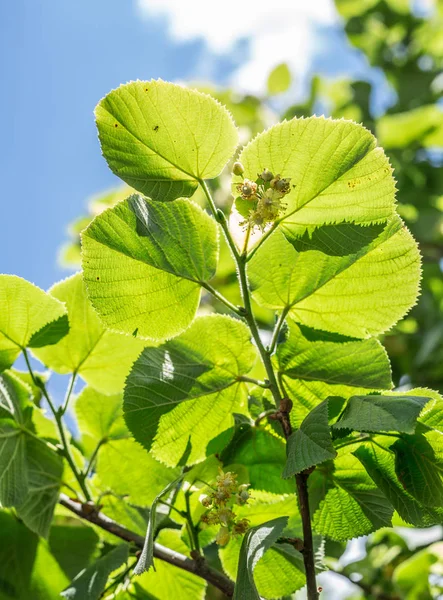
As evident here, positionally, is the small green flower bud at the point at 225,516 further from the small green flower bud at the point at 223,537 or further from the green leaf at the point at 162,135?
the green leaf at the point at 162,135

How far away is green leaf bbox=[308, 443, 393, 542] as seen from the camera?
0.72 m

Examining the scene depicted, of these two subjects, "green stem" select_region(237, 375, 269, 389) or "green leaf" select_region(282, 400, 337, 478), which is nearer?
"green leaf" select_region(282, 400, 337, 478)

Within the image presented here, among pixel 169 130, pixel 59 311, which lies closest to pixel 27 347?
pixel 59 311

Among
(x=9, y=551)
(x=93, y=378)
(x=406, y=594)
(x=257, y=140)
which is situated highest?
(x=257, y=140)

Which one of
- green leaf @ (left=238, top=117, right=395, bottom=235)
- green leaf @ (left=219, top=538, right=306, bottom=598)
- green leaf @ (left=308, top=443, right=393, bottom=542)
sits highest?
green leaf @ (left=238, top=117, right=395, bottom=235)

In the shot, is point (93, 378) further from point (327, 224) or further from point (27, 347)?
point (327, 224)

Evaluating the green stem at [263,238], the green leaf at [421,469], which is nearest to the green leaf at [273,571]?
the green leaf at [421,469]

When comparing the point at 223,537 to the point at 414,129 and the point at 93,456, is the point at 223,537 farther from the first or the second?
the point at 414,129

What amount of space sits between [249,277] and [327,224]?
0.40 ft

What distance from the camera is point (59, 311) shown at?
2.71ft

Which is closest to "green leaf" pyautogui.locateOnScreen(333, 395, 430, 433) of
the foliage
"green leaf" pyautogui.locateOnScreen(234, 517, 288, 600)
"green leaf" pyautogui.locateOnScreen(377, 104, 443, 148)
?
the foliage

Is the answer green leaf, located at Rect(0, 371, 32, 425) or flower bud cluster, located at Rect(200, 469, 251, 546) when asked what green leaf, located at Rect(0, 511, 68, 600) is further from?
flower bud cluster, located at Rect(200, 469, 251, 546)

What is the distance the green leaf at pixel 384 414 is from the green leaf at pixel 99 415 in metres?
0.46

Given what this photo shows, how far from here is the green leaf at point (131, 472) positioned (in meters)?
0.90
